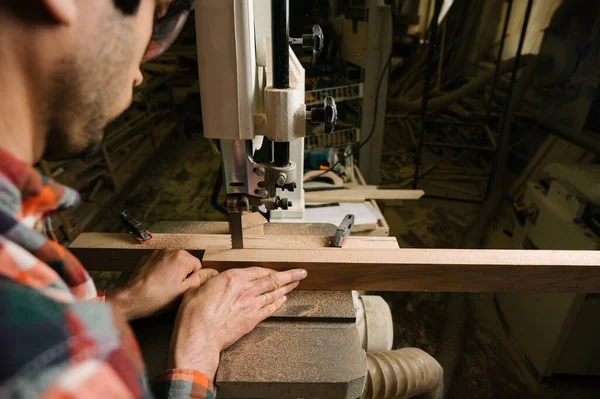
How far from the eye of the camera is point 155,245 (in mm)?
1020

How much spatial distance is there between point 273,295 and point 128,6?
652mm

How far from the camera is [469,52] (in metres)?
4.06

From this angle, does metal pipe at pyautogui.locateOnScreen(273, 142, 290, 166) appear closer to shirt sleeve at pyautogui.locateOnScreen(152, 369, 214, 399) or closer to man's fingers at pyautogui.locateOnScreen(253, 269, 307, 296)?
man's fingers at pyautogui.locateOnScreen(253, 269, 307, 296)

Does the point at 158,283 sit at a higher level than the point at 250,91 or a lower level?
lower

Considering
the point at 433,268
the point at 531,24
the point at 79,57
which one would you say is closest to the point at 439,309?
the point at 433,268

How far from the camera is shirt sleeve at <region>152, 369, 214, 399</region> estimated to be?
64cm

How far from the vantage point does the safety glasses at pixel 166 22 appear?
1.81ft

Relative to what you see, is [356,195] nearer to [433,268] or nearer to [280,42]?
[433,268]

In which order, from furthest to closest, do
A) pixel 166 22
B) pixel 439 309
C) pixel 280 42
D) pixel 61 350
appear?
pixel 439 309, pixel 280 42, pixel 166 22, pixel 61 350

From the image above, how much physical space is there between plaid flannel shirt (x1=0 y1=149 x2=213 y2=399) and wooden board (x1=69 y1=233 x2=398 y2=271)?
1.97ft

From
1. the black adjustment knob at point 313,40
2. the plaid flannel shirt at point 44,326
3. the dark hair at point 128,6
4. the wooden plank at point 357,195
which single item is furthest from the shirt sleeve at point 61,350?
the wooden plank at point 357,195

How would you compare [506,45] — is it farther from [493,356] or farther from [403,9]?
[493,356]

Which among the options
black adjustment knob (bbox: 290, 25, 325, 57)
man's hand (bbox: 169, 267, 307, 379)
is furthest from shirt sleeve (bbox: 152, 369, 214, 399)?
black adjustment knob (bbox: 290, 25, 325, 57)

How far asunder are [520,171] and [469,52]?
57.1 inches
